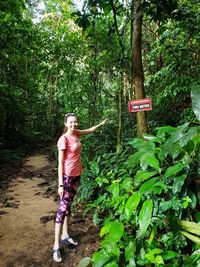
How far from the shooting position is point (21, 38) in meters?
7.46

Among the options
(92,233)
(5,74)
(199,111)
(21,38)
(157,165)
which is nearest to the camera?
(199,111)

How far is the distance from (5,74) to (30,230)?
278 inches

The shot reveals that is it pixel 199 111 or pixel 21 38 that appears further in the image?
pixel 21 38

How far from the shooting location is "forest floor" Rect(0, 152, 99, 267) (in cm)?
327

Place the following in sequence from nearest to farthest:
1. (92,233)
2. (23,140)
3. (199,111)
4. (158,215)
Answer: (199,111) < (158,215) < (92,233) < (23,140)

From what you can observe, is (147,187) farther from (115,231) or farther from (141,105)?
(141,105)

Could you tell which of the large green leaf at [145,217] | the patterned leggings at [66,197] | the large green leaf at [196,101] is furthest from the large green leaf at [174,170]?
the patterned leggings at [66,197]

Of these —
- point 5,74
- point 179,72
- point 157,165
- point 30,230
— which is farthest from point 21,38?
point 157,165

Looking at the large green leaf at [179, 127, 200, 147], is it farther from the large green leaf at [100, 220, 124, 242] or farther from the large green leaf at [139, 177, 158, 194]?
the large green leaf at [100, 220, 124, 242]

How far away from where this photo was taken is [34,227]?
4.09m

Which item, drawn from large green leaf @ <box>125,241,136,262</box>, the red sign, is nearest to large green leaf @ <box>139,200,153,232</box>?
large green leaf @ <box>125,241,136,262</box>

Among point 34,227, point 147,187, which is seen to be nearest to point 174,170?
point 147,187

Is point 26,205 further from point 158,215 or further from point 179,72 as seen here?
point 179,72

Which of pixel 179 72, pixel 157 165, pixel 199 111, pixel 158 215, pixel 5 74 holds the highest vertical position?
pixel 5 74
